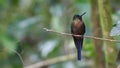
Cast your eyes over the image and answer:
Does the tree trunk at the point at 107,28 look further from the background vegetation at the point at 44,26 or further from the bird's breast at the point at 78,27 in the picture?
the background vegetation at the point at 44,26

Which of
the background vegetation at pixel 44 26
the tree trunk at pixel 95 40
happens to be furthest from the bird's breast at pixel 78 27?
the background vegetation at pixel 44 26

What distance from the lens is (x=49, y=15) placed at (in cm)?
349

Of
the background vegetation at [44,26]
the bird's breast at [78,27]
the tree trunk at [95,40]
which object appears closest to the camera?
the bird's breast at [78,27]

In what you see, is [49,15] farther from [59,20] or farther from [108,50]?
[108,50]

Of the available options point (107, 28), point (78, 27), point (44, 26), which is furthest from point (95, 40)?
point (44, 26)

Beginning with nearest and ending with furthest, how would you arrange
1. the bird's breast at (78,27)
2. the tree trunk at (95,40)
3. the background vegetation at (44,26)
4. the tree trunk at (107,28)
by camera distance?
the bird's breast at (78,27), the tree trunk at (107,28), the tree trunk at (95,40), the background vegetation at (44,26)

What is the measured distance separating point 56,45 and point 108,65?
1495mm

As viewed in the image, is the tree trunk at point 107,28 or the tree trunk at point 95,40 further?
the tree trunk at point 95,40

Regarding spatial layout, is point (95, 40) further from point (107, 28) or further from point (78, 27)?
point (78, 27)

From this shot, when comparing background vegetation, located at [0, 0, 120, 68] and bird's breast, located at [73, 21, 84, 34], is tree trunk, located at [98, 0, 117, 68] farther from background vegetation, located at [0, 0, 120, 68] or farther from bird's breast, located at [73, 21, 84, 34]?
background vegetation, located at [0, 0, 120, 68]

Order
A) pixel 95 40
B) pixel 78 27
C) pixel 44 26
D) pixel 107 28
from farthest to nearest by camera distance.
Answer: pixel 44 26 < pixel 95 40 < pixel 107 28 < pixel 78 27

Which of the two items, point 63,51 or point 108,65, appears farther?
point 63,51

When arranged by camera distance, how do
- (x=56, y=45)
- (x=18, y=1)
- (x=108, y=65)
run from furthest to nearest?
(x=18, y=1) → (x=56, y=45) → (x=108, y=65)

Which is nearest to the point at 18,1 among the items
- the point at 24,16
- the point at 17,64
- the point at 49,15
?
the point at 24,16
